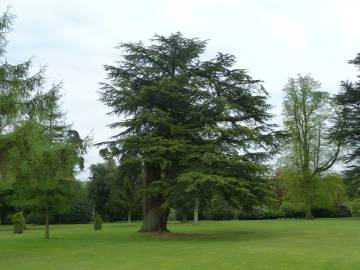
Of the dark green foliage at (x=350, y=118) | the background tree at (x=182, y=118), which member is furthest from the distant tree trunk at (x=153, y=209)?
the dark green foliage at (x=350, y=118)

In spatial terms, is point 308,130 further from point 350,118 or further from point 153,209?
point 153,209

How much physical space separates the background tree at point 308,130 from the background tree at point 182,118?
23750 millimetres

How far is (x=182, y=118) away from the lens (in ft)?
105

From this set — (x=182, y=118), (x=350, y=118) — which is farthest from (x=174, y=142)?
(x=350, y=118)

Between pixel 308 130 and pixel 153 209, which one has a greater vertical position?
pixel 308 130

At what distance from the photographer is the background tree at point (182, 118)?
2908 centimetres

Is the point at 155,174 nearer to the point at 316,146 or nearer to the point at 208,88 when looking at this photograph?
the point at 208,88

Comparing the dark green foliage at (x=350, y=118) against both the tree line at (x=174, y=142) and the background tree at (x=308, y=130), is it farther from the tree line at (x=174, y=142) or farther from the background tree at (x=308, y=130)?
the tree line at (x=174, y=142)

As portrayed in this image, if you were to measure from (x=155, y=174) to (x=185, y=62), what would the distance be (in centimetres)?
750

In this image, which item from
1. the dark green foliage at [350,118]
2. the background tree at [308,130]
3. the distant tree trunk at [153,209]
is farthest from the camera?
the background tree at [308,130]

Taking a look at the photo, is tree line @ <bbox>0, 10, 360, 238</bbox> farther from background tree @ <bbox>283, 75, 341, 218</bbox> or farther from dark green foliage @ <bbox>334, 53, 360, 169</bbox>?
background tree @ <bbox>283, 75, 341, 218</bbox>

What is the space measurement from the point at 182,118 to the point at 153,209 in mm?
6220

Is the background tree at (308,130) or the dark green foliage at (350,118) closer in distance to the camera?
the dark green foliage at (350,118)

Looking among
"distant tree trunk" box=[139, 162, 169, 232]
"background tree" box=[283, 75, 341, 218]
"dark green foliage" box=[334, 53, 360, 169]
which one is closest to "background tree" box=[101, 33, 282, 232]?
"distant tree trunk" box=[139, 162, 169, 232]
